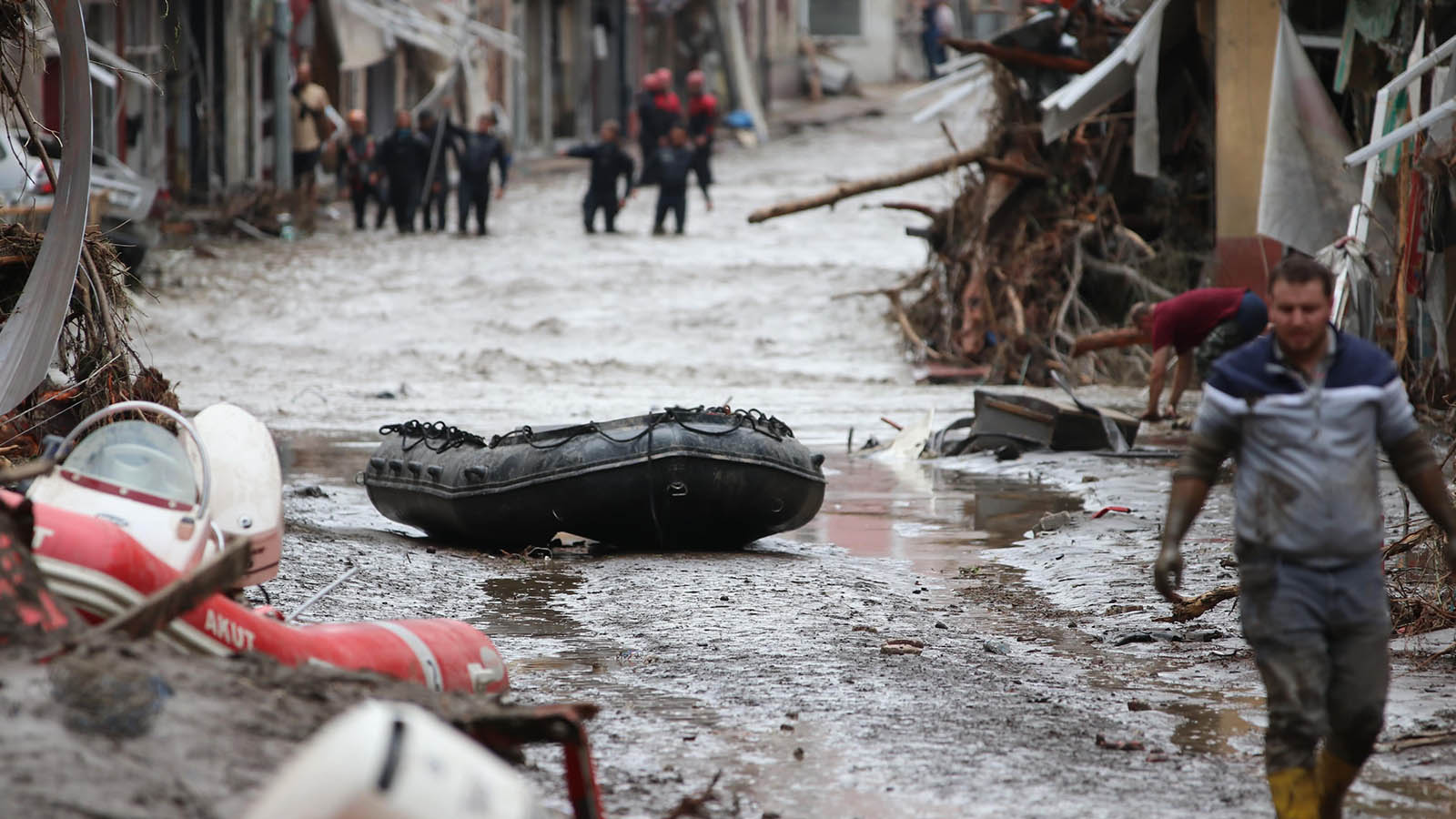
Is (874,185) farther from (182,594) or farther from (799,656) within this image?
(182,594)

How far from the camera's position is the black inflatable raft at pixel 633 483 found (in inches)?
338

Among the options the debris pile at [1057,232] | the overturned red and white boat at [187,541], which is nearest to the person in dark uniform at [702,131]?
the debris pile at [1057,232]

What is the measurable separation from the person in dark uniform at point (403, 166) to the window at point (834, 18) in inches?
872

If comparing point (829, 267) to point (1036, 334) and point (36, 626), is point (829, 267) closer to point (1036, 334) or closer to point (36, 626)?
point (1036, 334)

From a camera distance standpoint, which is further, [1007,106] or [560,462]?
[1007,106]

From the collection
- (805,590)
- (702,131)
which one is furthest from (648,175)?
(805,590)

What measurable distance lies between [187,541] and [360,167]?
67.6 feet

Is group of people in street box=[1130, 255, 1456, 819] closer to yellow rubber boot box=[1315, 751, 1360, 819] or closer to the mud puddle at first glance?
yellow rubber boot box=[1315, 751, 1360, 819]

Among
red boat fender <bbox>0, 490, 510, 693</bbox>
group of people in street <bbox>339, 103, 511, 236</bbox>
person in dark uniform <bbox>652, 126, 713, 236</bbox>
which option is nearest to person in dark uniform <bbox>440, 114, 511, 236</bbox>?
group of people in street <bbox>339, 103, 511, 236</bbox>

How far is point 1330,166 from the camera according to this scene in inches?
478

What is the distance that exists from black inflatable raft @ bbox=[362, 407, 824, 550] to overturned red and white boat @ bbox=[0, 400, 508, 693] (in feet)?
10.4

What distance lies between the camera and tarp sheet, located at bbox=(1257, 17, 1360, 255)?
39.5ft

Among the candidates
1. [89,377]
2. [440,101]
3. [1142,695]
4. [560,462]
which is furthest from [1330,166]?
[440,101]

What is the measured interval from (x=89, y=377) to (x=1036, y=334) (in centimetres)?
1117
